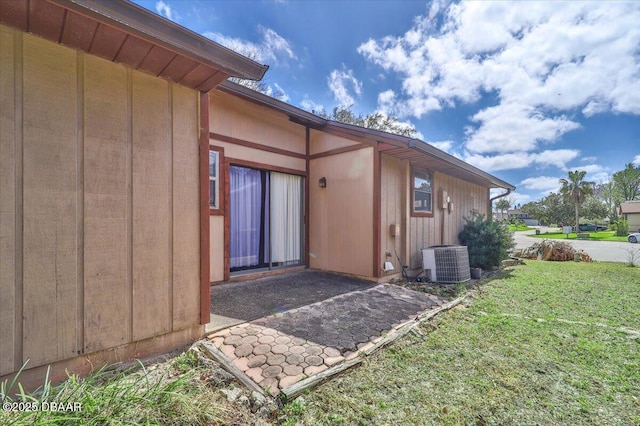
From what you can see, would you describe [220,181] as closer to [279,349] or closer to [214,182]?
[214,182]

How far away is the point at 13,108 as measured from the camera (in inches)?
70.4

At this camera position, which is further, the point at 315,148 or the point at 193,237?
the point at 315,148

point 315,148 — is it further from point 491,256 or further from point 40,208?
point 491,256

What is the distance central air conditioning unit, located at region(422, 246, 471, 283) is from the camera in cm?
560

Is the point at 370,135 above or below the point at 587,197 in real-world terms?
below

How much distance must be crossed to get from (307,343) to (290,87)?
10802mm

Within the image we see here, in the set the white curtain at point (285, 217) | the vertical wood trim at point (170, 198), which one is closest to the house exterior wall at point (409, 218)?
the white curtain at point (285, 217)

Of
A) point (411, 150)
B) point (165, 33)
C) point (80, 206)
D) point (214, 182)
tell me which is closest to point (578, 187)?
point (411, 150)

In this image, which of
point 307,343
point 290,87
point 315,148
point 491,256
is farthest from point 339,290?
point 290,87

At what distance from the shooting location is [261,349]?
8.16 feet

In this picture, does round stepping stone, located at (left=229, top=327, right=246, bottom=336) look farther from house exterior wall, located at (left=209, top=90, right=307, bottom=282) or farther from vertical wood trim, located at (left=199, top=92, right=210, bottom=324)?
house exterior wall, located at (left=209, top=90, right=307, bottom=282)

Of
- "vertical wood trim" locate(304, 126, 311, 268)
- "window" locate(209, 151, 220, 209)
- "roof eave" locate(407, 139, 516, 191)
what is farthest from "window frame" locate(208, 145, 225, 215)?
"roof eave" locate(407, 139, 516, 191)

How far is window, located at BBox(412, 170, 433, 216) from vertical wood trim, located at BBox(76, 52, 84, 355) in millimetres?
5768

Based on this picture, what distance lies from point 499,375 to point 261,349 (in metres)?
2.10
